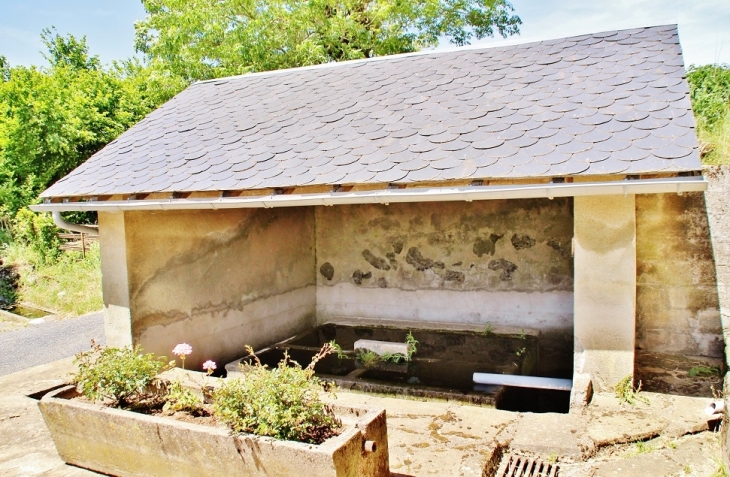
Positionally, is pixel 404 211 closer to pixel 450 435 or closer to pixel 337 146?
pixel 337 146

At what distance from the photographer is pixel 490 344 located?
6.43 metres

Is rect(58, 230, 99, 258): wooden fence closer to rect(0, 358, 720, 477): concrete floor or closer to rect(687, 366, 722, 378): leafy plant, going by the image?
rect(0, 358, 720, 477): concrete floor

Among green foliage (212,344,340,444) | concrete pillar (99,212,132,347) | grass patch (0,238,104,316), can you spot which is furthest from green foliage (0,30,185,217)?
green foliage (212,344,340,444)

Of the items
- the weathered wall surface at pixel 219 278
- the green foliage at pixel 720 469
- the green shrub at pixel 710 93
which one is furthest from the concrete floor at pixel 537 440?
the green shrub at pixel 710 93

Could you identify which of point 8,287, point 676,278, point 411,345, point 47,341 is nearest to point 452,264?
point 411,345

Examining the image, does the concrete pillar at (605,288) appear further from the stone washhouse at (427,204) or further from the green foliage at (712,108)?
the green foliage at (712,108)

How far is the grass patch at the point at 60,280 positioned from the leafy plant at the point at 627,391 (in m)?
10.8

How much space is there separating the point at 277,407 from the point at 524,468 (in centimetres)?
171

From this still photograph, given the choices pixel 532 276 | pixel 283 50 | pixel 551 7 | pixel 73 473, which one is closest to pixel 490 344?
pixel 532 276

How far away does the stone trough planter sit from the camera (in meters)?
2.86

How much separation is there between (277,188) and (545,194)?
2.26 m

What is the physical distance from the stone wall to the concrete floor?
1.54 metres

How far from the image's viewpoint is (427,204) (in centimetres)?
730

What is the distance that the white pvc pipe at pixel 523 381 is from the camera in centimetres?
482
